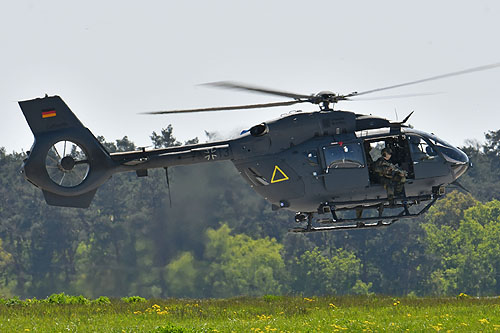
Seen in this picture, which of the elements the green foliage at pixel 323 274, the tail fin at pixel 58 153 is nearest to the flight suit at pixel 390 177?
the tail fin at pixel 58 153

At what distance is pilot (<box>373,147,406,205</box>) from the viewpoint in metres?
22.3

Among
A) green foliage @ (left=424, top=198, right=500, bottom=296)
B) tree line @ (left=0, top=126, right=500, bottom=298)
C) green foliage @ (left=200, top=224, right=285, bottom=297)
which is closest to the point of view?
tree line @ (left=0, top=126, right=500, bottom=298)

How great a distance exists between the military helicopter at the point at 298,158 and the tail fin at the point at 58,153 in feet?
0.09

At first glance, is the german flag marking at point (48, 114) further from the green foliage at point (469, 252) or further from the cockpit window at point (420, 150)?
the green foliage at point (469, 252)

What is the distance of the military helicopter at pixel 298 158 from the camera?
22.3 meters

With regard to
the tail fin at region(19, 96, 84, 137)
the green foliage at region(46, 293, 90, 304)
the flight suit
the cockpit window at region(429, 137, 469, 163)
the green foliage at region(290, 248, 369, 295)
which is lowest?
the green foliage at region(290, 248, 369, 295)

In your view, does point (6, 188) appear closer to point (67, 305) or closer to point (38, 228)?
point (38, 228)

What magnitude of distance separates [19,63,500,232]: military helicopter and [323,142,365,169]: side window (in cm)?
3

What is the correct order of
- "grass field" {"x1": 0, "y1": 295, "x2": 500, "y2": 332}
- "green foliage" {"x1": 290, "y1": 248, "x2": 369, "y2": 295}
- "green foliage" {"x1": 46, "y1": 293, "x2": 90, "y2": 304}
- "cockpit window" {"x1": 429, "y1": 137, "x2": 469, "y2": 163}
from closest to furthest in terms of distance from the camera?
1. "grass field" {"x1": 0, "y1": 295, "x2": 500, "y2": 332}
2. "cockpit window" {"x1": 429, "y1": 137, "x2": 469, "y2": 163}
3. "green foliage" {"x1": 46, "y1": 293, "x2": 90, "y2": 304}
4. "green foliage" {"x1": 290, "y1": 248, "x2": 369, "y2": 295}

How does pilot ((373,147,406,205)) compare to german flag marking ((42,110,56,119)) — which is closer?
→ pilot ((373,147,406,205))

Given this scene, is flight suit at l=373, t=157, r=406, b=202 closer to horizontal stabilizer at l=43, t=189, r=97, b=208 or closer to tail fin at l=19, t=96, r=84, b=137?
horizontal stabilizer at l=43, t=189, r=97, b=208

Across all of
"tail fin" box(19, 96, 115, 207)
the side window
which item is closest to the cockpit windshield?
the side window

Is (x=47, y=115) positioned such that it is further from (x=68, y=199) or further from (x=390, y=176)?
(x=390, y=176)

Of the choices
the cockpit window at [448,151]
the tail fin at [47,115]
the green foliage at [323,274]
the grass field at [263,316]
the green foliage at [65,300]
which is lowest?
the green foliage at [323,274]
